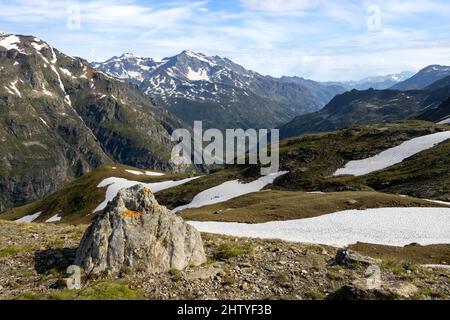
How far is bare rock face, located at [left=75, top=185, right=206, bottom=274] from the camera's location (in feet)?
75.2

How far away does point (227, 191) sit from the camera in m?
99.2

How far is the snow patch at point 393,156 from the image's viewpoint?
9706 cm

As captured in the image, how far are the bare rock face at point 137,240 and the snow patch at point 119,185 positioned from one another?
95.1 meters

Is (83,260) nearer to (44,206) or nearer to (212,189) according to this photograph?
(212,189)

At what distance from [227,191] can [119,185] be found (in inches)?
1955

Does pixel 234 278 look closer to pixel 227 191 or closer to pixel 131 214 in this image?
pixel 131 214

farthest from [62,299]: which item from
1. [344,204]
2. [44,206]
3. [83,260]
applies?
[44,206]

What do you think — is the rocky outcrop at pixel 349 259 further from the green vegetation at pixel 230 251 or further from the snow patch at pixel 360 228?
the snow patch at pixel 360 228

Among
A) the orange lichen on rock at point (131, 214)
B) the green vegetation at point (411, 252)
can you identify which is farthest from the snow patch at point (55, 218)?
the orange lichen on rock at point (131, 214)

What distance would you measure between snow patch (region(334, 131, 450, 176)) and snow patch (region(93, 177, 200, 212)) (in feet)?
164

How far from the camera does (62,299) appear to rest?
18.8 m

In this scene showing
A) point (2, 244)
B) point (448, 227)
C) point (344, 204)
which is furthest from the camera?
point (344, 204)

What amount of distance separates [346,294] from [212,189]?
85008 mm
